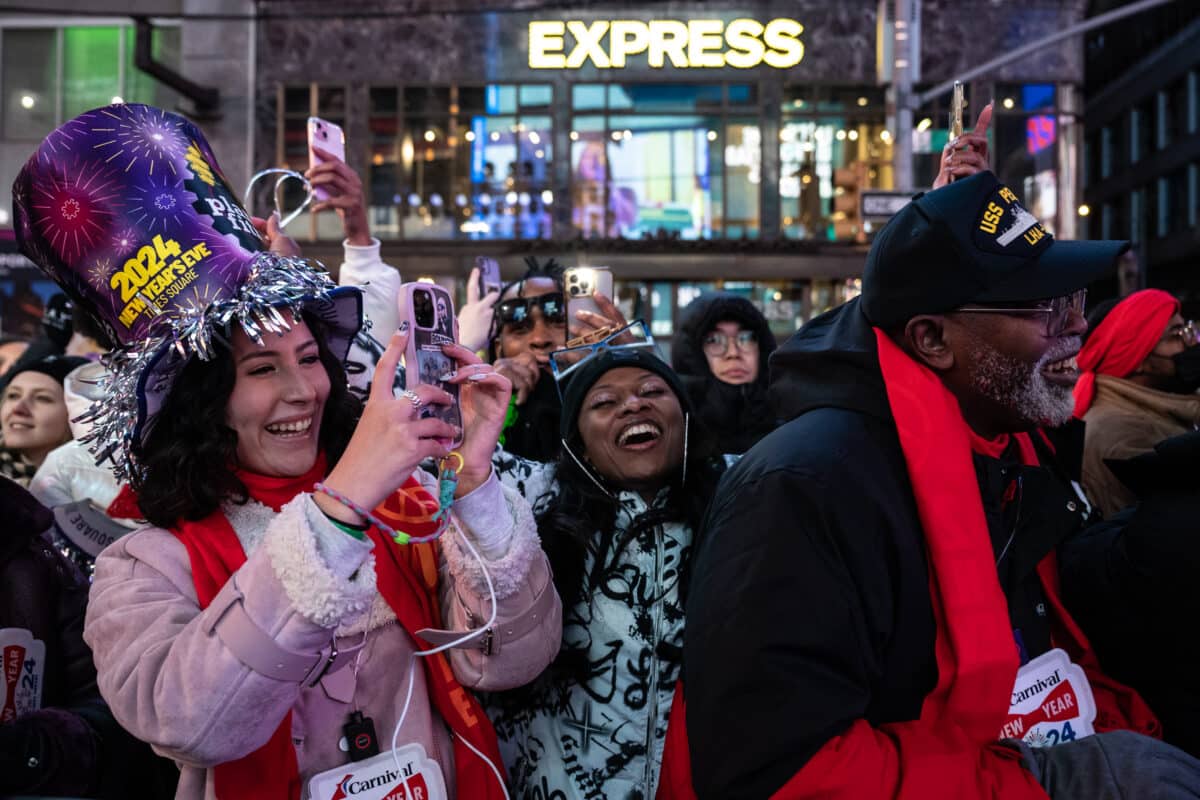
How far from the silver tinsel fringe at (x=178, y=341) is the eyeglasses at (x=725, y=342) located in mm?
3281

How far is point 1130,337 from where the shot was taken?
4.58 metres

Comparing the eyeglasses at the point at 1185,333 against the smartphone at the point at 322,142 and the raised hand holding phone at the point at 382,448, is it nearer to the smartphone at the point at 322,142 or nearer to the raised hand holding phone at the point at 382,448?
the smartphone at the point at 322,142

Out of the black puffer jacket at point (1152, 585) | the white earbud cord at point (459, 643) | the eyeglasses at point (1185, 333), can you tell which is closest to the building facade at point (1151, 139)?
the eyeglasses at point (1185, 333)

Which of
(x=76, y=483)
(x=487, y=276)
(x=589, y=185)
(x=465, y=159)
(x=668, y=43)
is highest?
(x=668, y=43)

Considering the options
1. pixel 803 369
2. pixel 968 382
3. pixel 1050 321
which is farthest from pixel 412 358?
pixel 1050 321

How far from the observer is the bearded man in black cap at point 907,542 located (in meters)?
1.70

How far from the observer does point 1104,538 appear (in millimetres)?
2678

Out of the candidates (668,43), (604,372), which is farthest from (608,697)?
(668,43)

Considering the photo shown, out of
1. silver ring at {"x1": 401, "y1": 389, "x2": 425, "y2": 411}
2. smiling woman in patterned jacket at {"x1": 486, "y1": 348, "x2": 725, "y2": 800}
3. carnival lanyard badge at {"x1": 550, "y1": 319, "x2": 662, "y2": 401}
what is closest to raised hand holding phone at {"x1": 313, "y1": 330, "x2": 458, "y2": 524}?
silver ring at {"x1": 401, "y1": 389, "x2": 425, "y2": 411}

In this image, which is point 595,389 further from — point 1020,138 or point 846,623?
point 1020,138

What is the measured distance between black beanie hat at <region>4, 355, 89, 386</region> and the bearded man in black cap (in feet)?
12.7

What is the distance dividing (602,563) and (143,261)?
1.40 meters

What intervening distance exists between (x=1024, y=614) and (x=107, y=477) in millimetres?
3429

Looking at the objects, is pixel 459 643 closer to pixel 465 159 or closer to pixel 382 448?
pixel 382 448
